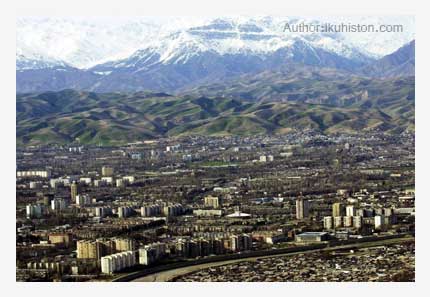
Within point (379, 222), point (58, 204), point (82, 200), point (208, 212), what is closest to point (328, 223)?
point (379, 222)

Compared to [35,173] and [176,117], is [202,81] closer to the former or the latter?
[176,117]

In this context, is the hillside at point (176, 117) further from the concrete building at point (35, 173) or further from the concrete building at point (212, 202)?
the concrete building at point (212, 202)

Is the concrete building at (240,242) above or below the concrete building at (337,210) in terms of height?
below

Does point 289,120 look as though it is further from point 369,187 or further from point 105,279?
point 105,279

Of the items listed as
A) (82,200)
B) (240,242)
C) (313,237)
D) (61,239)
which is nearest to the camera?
(240,242)

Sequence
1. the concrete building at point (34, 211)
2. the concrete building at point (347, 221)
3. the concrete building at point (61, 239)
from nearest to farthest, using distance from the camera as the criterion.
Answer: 1. the concrete building at point (61, 239)
2. the concrete building at point (347, 221)
3. the concrete building at point (34, 211)

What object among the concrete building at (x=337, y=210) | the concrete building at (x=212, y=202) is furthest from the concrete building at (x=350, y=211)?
the concrete building at (x=212, y=202)

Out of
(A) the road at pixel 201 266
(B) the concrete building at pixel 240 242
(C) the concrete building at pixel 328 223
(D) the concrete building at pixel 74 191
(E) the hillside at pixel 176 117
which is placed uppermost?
(E) the hillside at pixel 176 117

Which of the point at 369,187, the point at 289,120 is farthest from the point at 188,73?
the point at 369,187
